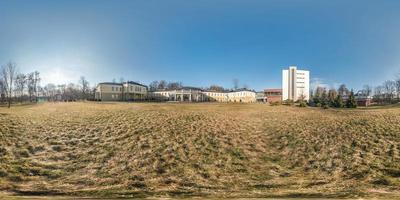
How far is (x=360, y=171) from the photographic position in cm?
1216

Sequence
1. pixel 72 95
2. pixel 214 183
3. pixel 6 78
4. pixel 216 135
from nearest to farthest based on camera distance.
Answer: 1. pixel 214 183
2. pixel 216 135
3. pixel 6 78
4. pixel 72 95

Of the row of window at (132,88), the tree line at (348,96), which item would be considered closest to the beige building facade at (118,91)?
the row of window at (132,88)

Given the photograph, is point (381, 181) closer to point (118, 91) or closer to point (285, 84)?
point (118, 91)

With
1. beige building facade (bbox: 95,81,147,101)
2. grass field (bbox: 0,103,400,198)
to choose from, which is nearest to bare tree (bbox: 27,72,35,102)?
beige building facade (bbox: 95,81,147,101)

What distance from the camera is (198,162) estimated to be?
44.2 feet

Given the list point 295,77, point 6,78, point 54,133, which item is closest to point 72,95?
point 6,78

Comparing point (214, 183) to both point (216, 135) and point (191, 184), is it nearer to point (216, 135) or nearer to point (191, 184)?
point (191, 184)

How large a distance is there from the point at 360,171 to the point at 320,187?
10.1 feet

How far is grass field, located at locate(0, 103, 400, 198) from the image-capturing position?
10.2 metres

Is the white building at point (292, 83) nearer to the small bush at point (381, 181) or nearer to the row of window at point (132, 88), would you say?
the row of window at point (132, 88)

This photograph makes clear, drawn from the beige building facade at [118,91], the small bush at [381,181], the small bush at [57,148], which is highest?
the beige building facade at [118,91]

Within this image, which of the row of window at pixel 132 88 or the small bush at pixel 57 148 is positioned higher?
the row of window at pixel 132 88

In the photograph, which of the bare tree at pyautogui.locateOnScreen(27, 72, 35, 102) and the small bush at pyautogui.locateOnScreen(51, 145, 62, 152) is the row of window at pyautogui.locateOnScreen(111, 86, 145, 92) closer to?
the bare tree at pyautogui.locateOnScreen(27, 72, 35, 102)

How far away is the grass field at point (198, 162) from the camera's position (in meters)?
10.2
